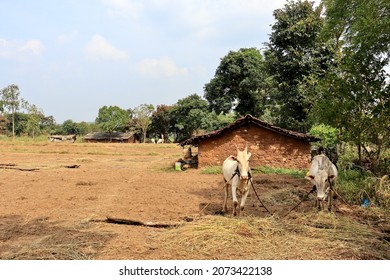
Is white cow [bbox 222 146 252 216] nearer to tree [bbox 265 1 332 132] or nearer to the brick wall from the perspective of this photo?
the brick wall

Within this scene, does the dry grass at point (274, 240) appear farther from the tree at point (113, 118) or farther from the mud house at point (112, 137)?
the tree at point (113, 118)

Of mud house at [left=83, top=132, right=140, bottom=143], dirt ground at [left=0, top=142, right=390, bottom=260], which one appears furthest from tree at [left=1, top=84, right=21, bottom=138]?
dirt ground at [left=0, top=142, right=390, bottom=260]

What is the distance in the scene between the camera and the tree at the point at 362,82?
992cm

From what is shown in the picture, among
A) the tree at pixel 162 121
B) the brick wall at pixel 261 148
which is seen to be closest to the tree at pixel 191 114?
the tree at pixel 162 121

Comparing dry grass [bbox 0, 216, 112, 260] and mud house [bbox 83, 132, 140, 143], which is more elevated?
mud house [bbox 83, 132, 140, 143]

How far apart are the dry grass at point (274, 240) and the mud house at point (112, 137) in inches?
2105

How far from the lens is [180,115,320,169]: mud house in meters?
19.1

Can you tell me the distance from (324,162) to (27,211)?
8388mm

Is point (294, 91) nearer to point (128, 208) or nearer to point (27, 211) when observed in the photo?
point (128, 208)

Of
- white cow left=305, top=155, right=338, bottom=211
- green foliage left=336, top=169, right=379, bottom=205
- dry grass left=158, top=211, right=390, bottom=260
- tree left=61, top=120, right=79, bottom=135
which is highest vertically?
tree left=61, top=120, right=79, bottom=135

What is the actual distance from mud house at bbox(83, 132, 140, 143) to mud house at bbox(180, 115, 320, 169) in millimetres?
41345

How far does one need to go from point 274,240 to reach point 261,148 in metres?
13.6

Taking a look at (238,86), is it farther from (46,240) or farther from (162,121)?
(46,240)

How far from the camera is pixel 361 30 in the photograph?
1011cm
